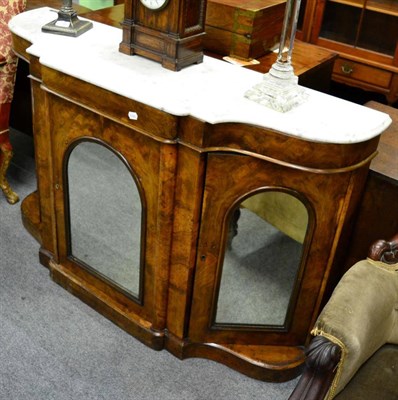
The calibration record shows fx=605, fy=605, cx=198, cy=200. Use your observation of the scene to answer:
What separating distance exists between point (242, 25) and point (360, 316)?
3.54 feet

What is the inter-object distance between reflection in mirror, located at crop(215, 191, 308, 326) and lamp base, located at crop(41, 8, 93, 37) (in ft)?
2.51

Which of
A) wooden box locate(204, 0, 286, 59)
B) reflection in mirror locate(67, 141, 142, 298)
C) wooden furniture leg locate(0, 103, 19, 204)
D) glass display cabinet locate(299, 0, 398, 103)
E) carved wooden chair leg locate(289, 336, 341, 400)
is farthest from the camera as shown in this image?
glass display cabinet locate(299, 0, 398, 103)

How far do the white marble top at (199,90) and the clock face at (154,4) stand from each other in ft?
0.51

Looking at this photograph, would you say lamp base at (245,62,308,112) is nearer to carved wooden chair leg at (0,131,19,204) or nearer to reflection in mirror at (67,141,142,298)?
reflection in mirror at (67,141,142,298)

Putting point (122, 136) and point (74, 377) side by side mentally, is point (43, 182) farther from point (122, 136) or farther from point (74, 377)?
point (74, 377)

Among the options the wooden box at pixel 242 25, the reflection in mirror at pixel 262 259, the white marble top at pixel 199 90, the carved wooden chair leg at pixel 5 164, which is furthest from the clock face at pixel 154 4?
the carved wooden chair leg at pixel 5 164

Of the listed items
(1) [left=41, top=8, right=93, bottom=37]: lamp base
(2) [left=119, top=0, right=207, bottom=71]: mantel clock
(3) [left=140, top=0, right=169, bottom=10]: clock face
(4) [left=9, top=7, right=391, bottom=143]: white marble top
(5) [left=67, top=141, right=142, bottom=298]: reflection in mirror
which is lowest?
(5) [left=67, top=141, right=142, bottom=298]: reflection in mirror

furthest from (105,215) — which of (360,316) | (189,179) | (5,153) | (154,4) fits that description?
(360,316)

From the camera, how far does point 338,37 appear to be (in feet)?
10.2

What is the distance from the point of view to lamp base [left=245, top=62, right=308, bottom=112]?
4.96ft

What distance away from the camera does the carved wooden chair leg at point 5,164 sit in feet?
8.21

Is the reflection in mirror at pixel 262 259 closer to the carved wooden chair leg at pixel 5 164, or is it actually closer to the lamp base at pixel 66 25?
the lamp base at pixel 66 25

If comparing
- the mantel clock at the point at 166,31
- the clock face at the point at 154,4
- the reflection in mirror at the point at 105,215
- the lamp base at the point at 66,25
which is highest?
the clock face at the point at 154,4

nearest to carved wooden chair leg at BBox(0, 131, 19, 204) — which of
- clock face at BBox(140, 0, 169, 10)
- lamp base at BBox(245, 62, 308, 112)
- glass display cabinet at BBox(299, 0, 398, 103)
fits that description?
clock face at BBox(140, 0, 169, 10)
